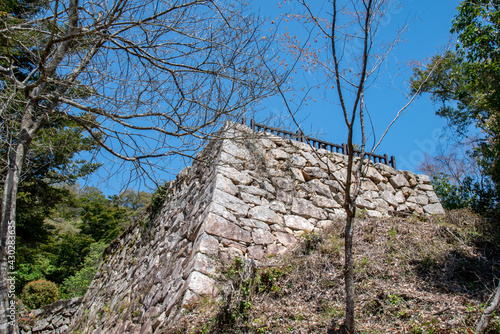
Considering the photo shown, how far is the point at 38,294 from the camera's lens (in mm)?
9914

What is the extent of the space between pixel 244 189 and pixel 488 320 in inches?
126

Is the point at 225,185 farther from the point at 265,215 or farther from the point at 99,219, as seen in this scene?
the point at 99,219

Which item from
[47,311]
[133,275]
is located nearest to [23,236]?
[47,311]

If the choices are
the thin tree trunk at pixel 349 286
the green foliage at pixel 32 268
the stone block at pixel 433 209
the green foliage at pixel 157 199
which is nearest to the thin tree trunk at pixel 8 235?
the thin tree trunk at pixel 349 286

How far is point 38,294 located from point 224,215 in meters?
8.52

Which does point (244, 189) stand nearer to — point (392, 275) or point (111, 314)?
point (392, 275)

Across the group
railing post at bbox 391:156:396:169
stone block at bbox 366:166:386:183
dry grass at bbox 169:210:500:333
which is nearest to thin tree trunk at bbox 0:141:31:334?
dry grass at bbox 169:210:500:333

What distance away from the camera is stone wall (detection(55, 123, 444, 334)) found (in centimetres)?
412

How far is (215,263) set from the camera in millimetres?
4008

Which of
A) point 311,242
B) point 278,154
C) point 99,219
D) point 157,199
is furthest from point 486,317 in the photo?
point 99,219

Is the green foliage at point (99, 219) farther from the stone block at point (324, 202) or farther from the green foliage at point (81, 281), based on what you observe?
the stone block at point (324, 202)

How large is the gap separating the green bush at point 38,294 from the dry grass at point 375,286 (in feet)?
28.4

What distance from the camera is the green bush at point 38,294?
968 centimetres

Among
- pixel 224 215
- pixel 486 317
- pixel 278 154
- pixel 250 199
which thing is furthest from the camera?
pixel 278 154
